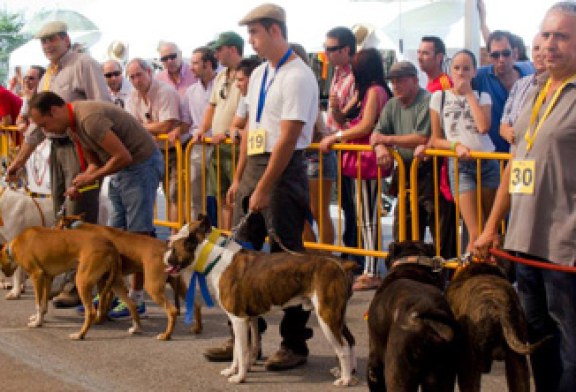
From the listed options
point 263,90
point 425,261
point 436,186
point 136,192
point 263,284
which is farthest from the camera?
point 136,192

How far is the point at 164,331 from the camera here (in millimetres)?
8141

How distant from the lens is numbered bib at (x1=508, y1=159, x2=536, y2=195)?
16.1 ft

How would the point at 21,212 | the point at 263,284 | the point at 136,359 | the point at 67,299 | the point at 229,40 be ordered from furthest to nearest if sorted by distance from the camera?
the point at 229,40 → the point at 21,212 → the point at 67,299 → the point at 136,359 → the point at 263,284

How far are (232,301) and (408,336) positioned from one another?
6.44 ft

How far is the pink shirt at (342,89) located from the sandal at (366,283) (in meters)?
1.30

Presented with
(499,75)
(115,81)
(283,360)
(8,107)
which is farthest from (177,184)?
(283,360)

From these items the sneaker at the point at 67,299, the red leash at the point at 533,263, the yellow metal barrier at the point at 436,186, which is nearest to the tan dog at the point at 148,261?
the sneaker at the point at 67,299

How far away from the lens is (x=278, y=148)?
6.64 meters

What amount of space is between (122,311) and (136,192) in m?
0.92

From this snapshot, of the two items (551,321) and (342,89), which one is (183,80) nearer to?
(342,89)

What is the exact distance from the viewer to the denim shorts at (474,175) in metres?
7.99

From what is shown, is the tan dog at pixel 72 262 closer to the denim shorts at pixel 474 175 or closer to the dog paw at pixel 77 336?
the dog paw at pixel 77 336

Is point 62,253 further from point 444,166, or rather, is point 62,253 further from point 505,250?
point 505,250

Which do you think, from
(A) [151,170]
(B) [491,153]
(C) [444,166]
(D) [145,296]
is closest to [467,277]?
(B) [491,153]
